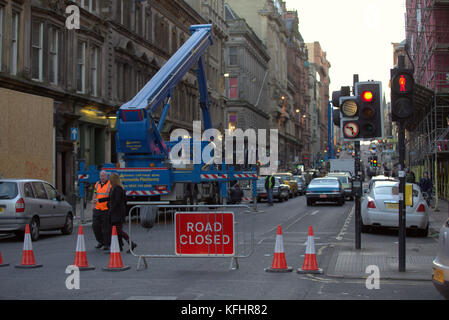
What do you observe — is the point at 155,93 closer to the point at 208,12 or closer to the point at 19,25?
the point at 19,25

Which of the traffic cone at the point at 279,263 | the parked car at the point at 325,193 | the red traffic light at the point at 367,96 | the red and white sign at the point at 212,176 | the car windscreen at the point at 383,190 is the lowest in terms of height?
the traffic cone at the point at 279,263

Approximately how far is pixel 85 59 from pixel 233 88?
43658 mm

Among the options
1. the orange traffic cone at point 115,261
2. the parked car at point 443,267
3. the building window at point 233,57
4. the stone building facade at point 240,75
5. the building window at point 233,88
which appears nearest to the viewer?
the parked car at point 443,267

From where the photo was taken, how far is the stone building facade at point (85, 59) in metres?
30.5

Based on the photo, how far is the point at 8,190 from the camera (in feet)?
58.5

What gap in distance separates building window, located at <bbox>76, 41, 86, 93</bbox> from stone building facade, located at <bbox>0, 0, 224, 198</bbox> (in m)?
0.05

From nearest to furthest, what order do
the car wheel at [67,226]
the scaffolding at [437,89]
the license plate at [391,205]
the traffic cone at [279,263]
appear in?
the traffic cone at [279,263]
the license plate at [391,205]
the car wheel at [67,226]
the scaffolding at [437,89]

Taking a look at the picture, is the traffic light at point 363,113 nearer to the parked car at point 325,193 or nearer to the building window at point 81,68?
the parked car at point 325,193

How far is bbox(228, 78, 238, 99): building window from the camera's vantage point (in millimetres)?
80000

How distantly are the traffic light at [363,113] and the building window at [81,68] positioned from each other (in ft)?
84.0

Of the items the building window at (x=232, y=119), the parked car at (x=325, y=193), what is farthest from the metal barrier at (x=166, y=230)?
the building window at (x=232, y=119)

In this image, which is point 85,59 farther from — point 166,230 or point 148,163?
point 166,230

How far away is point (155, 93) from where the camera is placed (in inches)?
987

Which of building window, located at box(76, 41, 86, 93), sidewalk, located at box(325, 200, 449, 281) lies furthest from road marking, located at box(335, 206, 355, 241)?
building window, located at box(76, 41, 86, 93)
